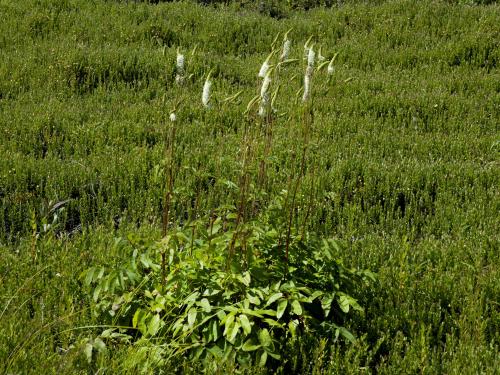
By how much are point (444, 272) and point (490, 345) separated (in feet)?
3.31

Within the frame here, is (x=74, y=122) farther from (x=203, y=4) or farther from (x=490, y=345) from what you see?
(x=203, y=4)

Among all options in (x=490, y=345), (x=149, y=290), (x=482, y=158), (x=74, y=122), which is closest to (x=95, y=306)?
(x=149, y=290)

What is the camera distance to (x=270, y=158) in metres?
3.92

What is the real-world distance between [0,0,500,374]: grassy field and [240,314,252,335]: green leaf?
0.47 meters

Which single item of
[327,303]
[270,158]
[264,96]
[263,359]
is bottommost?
[263,359]

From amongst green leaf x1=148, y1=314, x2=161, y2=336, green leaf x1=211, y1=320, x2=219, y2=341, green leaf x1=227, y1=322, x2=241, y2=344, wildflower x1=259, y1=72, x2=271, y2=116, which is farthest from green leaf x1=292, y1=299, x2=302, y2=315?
wildflower x1=259, y1=72, x2=271, y2=116

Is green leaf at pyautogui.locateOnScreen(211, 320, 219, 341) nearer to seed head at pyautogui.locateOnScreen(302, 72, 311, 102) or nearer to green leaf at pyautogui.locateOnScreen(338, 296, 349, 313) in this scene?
green leaf at pyautogui.locateOnScreen(338, 296, 349, 313)

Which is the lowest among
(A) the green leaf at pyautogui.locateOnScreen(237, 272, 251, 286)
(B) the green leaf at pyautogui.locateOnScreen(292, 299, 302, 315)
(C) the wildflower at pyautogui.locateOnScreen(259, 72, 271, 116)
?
(B) the green leaf at pyautogui.locateOnScreen(292, 299, 302, 315)

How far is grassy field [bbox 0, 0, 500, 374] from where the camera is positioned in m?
4.02

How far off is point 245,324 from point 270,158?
100 cm

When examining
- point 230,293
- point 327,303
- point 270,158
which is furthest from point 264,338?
point 270,158

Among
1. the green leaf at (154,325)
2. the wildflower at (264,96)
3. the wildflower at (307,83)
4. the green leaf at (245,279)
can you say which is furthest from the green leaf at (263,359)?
the wildflower at (307,83)

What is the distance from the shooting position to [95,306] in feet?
12.8

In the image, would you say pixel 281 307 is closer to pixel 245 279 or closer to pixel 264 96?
pixel 245 279
